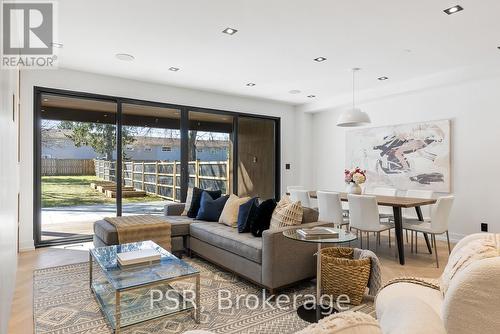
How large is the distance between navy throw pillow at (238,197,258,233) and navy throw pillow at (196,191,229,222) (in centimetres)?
65

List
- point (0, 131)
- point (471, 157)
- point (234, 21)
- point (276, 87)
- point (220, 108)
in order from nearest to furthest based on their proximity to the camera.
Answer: point (0, 131), point (234, 21), point (471, 157), point (276, 87), point (220, 108)

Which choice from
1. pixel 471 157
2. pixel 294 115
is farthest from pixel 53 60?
pixel 471 157

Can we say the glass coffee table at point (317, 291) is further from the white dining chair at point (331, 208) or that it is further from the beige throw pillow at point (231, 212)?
the white dining chair at point (331, 208)

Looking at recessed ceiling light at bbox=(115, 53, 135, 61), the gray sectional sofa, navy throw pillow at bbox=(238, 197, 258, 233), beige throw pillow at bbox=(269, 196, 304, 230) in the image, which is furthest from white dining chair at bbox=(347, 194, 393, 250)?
recessed ceiling light at bbox=(115, 53, 135, 61)

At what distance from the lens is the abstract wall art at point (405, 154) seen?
509 centimetres

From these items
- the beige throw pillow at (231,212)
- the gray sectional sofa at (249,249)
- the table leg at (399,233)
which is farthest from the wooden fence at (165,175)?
the table leg at (399,233)

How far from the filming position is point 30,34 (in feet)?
11.1

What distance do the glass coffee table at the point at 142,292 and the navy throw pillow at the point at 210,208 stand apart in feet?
4.43

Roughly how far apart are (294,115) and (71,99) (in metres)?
4.75

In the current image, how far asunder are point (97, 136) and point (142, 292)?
11.0 ft

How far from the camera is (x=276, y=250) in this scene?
2.71 m

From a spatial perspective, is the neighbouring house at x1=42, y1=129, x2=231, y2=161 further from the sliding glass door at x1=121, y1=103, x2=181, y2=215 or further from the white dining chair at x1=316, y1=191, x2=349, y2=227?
the white dining chair at x1=316, y1=191, x2=349, y2=227

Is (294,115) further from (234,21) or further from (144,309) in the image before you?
(144,309)

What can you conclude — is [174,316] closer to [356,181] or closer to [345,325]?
[345,325]
